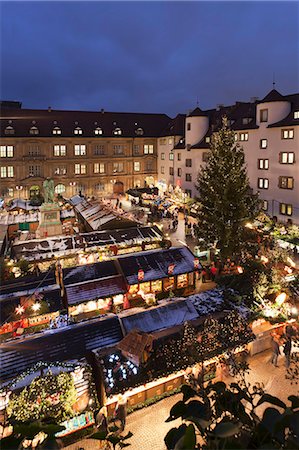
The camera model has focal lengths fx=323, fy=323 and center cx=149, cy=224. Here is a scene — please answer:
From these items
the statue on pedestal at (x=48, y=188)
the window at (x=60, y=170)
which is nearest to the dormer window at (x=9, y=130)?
the window at (x=60, y=170)

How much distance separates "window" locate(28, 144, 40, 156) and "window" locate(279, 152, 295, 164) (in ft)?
113

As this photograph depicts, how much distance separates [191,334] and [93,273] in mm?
6989

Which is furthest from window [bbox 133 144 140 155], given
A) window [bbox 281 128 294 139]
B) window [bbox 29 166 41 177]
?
window [bbox 281 128 294 139]

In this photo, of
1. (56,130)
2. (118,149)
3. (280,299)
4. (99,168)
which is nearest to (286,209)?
(280,299)

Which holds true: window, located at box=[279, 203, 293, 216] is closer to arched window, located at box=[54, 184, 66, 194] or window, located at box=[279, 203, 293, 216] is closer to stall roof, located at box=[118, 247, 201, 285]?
stall roof, located at box=[118, 247, 201, 285]

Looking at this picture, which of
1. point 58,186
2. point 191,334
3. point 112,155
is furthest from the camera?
point 112,155

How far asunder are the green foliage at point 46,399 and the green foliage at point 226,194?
1318 centimetres

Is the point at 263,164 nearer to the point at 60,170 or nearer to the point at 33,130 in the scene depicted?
the point at 60,170

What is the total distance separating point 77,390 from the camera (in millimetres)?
9203

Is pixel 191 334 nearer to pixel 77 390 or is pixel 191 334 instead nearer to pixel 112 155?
pixel 77 390

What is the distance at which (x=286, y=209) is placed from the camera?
2877 centimetres

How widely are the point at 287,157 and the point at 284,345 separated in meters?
20.1

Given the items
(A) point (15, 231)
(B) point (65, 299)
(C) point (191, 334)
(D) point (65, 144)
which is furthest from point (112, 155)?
(C) point (191, 334)

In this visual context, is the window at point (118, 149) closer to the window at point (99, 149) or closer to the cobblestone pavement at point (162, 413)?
the window at point (99, 149)
